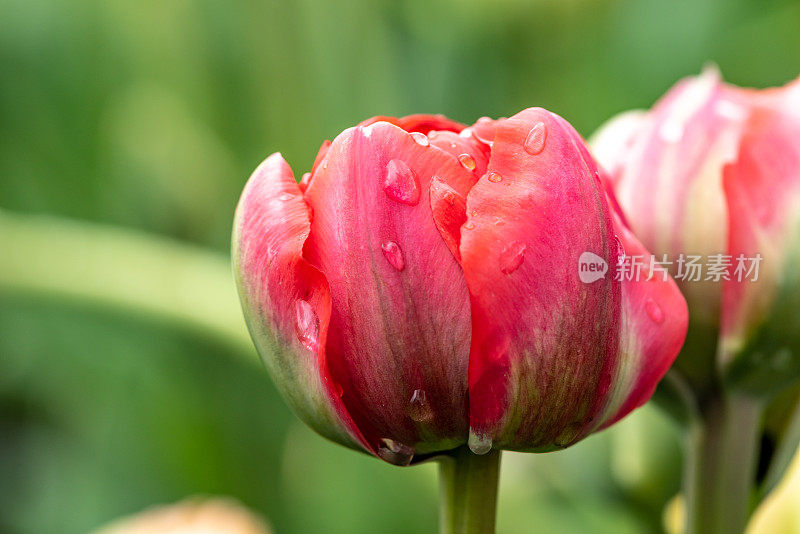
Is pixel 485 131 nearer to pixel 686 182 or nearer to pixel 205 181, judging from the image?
pixel 686 182

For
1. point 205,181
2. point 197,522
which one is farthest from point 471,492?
point 205,181

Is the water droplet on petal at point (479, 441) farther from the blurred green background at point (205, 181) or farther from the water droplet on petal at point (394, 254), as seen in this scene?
the blurred green background at point (205, 181)

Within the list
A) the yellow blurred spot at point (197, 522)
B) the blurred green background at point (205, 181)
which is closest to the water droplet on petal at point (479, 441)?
the blurred green background at point (205, 181)

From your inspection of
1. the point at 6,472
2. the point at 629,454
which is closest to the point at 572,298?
the point at 629,454

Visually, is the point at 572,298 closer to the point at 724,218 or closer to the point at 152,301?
the point at 724,218

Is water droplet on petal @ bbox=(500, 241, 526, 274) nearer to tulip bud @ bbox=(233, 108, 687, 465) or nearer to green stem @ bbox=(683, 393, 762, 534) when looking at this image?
tulip bud @ bbox=(233, 108, 687, 465)

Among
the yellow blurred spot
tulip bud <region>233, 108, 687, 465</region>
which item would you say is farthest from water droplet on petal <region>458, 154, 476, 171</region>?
the yellow blurred spot

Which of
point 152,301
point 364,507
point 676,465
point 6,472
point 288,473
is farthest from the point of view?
point 6,472
